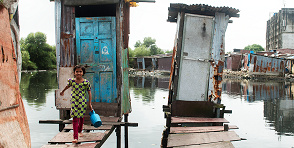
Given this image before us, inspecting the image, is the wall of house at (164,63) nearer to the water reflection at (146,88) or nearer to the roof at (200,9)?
the water reflection at (146,88)

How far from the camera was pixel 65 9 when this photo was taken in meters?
6.46

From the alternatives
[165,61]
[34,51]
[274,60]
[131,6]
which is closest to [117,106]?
[131,6]

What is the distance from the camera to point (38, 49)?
62875 mm

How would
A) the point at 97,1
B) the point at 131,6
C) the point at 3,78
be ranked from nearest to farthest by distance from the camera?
1. the point at 3,78
2. the point at 97,1
3. the point at 131,6

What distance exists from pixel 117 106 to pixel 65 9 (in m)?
2.67

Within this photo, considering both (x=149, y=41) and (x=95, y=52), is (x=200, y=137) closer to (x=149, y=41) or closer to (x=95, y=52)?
(x=95, y=52)

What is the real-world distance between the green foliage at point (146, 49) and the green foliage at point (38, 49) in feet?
65.8

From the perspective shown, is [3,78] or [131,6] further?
[131,6]

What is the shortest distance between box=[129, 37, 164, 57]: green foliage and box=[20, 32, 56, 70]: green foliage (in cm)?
2005

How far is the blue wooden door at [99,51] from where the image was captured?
21.7ft

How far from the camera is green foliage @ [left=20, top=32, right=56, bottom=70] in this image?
6225cm

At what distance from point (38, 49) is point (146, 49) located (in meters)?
27.2

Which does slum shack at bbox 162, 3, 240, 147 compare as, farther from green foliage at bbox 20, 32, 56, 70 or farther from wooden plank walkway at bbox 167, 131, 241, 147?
green foliage at bbox 20, 32, 56, 70

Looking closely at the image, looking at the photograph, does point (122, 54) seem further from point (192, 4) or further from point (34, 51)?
point (34, 51)
